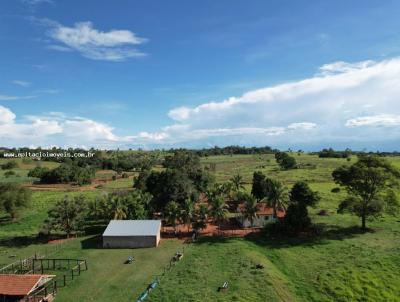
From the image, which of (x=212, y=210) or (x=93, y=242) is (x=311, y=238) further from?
(x=93, y=242)

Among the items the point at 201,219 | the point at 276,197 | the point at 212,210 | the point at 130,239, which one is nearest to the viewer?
the point at 130,239

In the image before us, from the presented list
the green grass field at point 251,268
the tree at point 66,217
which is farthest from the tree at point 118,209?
the green grass field at point 251,268

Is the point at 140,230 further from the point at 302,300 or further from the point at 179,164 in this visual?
the point at 179,164

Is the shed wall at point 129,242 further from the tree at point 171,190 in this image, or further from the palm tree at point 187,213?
the tree at point 171,190

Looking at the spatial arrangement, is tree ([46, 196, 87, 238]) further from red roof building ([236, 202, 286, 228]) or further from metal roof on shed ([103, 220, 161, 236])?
red roof building ([236, 202, 286, 228])

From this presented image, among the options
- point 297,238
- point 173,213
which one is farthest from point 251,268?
point 173,213

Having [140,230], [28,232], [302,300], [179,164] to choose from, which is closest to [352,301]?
[302,300]

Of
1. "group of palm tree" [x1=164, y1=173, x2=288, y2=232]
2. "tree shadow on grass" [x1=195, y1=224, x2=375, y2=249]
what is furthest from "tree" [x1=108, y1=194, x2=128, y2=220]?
"tree shadow on grass" [x1=195, y1=224, x2=375, y2=249]
